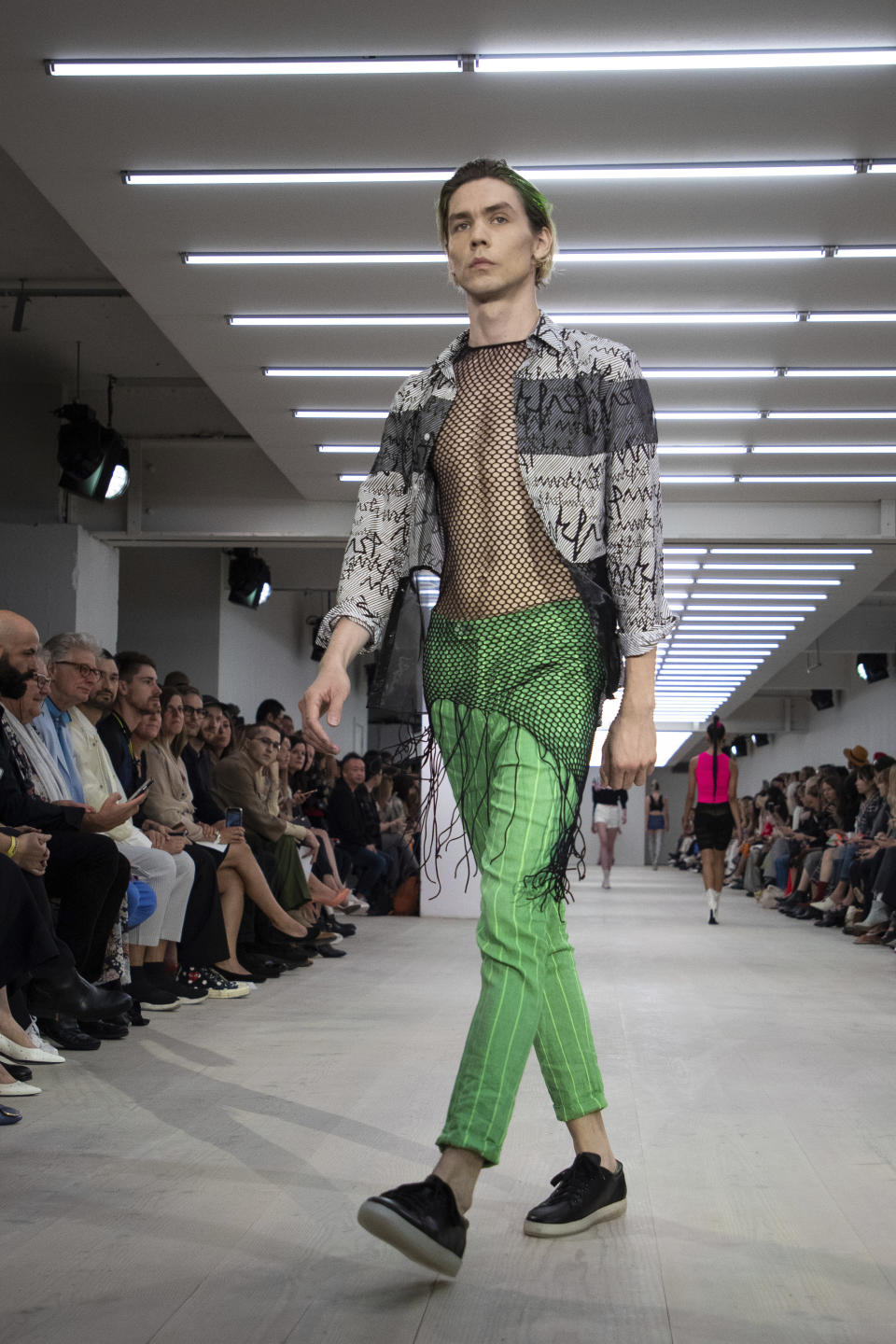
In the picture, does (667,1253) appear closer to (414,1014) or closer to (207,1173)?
(207,1173)

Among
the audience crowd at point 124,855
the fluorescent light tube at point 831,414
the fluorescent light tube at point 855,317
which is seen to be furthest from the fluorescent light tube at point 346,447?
the fluorescent light tube at point 855,317

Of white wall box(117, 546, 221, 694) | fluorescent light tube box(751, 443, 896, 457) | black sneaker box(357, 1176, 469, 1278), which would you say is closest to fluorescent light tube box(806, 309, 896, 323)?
fluorescent light tube box(751, 443, 896, 457)

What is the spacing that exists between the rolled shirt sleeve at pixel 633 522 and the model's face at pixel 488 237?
0.68 ft

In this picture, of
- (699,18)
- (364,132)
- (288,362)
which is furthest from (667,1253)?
(288,362)

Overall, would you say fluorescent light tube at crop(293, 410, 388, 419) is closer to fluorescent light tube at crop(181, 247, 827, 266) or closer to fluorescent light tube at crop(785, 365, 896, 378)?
fluorescent light tube at crop(181, 247, 827, 266)

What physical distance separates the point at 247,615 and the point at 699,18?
9751 mm

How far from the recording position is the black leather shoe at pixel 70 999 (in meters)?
3.21

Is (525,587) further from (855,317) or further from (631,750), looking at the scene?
(855,317)

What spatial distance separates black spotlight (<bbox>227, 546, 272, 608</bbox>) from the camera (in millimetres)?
12086

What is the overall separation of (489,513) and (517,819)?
1.40 ft

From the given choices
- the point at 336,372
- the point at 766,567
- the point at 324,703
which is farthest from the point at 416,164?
the point at 766,567

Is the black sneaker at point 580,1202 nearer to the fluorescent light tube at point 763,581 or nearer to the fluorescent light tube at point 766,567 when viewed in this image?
the fluorescent light tube at point 766,567

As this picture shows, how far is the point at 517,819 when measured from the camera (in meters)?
1.79

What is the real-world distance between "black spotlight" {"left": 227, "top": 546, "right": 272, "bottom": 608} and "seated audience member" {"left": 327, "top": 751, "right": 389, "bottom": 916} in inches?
109
